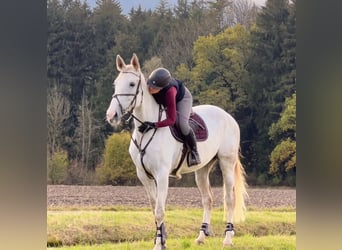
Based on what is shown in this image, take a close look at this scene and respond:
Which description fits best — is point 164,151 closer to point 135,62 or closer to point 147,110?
point 147,110

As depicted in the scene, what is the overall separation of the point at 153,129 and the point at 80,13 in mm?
1068

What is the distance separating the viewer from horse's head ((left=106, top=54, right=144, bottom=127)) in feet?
15.0

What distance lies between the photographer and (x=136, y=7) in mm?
5000

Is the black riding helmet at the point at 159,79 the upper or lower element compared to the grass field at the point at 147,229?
upper

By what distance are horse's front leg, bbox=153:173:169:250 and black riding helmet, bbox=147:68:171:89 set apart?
659 mm

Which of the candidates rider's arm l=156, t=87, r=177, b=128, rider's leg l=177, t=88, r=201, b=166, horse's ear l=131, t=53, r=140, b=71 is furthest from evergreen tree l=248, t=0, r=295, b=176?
horse's ear l=131, t=53, r=140, b=71

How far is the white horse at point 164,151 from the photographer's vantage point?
4688 millimetres

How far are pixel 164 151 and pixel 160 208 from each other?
422 millimetres

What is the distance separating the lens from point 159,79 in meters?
4.81

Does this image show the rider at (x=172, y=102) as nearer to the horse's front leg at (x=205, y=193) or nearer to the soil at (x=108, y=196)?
the horse's front leg at (x=205, y=193)

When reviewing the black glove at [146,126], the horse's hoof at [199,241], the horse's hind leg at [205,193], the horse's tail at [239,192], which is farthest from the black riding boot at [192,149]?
the horse's hoof at [199,241]

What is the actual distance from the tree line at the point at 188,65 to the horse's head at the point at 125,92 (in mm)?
196

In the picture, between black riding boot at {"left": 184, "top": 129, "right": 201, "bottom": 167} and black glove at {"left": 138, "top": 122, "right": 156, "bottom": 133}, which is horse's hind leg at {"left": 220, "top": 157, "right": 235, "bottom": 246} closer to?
black riding boot at {"left": 184, "top": 129, "right": 201, "bottom": 167}

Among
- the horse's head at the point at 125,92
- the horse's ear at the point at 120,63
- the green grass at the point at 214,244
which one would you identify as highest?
the horse's ear at the point at 120,63
